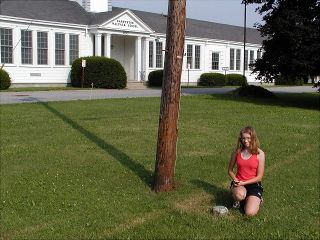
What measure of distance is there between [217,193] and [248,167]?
34.6 inches

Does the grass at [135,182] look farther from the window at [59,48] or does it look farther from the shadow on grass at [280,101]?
the window at [59,48]

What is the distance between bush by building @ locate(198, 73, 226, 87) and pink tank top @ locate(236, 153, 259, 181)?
122ft

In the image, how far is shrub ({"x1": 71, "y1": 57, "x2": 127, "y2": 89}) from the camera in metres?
32.0

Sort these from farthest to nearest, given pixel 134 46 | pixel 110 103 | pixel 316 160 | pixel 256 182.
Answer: pixel 134 46
pixel 110 103
pixel 316 160
pixel 256 182

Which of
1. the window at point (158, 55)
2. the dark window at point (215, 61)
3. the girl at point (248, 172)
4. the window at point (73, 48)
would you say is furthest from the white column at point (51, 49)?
the girl at point (248, 172)

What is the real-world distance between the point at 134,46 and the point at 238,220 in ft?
110

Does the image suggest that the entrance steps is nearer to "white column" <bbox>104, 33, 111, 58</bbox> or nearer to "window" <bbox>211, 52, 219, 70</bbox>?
"white column" <bbox>104, 33, 111, 58</bbox>

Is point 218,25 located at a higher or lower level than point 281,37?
higher

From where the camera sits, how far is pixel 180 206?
6395mm

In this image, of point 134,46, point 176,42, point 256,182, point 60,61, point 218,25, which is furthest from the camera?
point 218,25

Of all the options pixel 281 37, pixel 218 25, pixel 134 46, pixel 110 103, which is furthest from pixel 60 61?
pixel 218 25

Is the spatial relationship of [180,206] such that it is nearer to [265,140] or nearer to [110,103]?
[265,140]

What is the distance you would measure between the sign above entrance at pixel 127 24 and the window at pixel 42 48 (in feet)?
14.3

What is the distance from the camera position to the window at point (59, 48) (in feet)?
109
